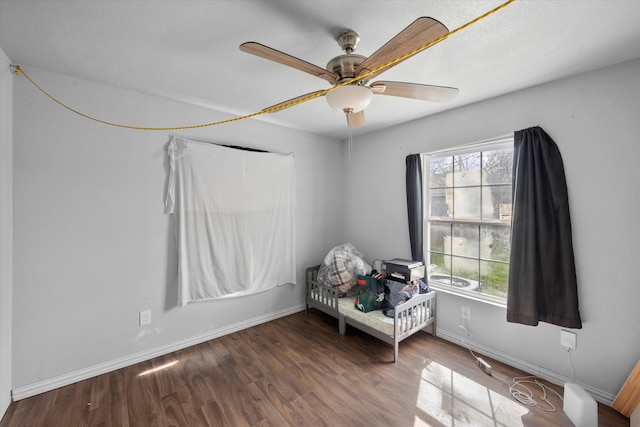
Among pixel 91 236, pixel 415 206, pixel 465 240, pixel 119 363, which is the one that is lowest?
pixel 119 363

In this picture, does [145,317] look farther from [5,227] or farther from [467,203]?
[467,203]

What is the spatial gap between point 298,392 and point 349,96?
6.76 feet

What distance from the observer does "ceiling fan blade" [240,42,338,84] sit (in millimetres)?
1189

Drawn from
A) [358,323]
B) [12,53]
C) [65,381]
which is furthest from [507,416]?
[12,53]

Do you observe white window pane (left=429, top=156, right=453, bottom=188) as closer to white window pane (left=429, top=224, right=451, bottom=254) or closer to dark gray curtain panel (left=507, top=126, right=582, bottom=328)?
white window pane (left=429, top=224, right=451, bottom=254)

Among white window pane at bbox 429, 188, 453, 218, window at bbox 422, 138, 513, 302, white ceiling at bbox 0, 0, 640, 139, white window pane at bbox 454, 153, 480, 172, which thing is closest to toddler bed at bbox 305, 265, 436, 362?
window at bbox 422, 138, 513, 302

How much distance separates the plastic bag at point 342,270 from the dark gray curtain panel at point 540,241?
145 cm

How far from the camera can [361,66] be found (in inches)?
54.4

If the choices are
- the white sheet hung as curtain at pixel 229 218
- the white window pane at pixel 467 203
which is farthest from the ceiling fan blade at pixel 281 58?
the white window pane at pixel 467 203

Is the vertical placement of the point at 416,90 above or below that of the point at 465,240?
above

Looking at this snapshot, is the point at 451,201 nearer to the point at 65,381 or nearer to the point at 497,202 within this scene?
the point at 497,202

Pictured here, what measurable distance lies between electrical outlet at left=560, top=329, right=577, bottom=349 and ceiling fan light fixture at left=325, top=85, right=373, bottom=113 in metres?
2.29

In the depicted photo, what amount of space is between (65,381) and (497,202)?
12.7ft

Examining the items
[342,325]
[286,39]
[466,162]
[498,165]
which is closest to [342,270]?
[342,325]
